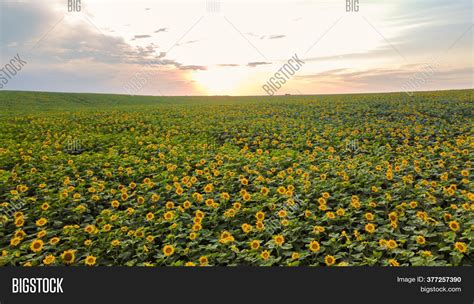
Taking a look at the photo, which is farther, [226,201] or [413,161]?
[413,161]

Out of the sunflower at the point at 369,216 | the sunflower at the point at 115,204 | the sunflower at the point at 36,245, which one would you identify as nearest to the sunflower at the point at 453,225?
the sunflower at the point at 369,216

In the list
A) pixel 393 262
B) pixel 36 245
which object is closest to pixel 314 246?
pixel 393 262

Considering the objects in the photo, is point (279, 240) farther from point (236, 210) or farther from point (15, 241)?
point (15, 241)

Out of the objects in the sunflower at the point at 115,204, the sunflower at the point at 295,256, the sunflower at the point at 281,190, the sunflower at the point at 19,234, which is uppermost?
→ the sunflower at the point at 281,190

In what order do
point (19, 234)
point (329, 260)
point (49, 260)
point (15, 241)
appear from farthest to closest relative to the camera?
1. point (19, 234)
2. point (15, 241)
3. point (49, 260)
4. point (329, 260)

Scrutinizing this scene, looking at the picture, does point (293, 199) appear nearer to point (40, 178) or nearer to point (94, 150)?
point (40, 178)

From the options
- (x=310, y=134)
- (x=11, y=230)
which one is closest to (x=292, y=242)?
(x=11, y=230)

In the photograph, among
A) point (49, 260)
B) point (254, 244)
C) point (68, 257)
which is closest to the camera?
point (49, 260)

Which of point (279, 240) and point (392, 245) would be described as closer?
point (392, 245)

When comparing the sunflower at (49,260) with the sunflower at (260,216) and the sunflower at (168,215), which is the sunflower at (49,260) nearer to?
the sunflower at (168,215)
